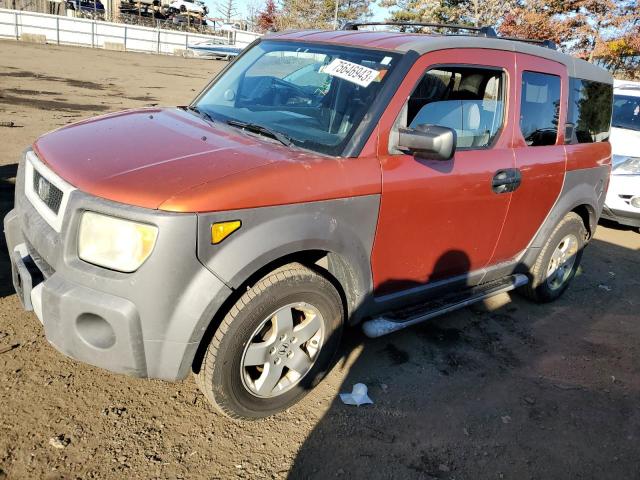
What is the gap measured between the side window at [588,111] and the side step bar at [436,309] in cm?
119

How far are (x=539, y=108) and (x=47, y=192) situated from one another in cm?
325

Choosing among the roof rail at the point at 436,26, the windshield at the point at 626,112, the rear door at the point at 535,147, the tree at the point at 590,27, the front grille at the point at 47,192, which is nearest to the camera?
the front grille at the point at 47,192

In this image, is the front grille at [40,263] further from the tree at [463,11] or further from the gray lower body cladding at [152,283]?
the tree at [463,11]

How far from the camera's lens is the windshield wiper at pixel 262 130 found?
112 inches

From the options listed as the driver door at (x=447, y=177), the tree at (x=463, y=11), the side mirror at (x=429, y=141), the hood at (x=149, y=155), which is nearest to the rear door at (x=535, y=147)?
the driver door at (x=447, y=177)

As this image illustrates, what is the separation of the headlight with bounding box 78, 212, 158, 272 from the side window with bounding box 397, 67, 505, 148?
1.55 metres

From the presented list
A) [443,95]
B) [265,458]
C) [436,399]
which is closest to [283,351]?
[265,458]

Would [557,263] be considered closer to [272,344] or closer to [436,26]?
[436,26]

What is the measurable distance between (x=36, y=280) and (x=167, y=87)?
15966 millimetres

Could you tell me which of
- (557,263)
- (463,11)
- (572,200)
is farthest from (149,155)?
(463,11)

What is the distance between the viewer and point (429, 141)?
2.69m

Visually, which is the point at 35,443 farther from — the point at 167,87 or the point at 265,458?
the point at 167,87

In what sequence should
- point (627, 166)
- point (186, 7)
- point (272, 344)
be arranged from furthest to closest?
1. point (186, 7)
2. point (627, 166)
3. point (272, 344)

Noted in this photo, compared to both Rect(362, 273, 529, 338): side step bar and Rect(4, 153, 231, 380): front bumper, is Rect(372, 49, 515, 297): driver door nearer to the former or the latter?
Rect(362, 273, 529, 338): side step bar
